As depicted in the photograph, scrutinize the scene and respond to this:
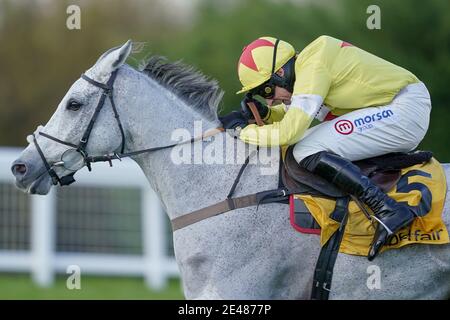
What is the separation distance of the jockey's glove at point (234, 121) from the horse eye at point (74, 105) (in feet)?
3.07

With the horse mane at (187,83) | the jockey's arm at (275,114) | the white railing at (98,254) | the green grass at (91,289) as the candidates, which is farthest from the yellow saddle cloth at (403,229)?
the white railing at (98,254)

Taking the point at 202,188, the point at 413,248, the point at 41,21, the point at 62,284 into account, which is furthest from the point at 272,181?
the point at 41,21

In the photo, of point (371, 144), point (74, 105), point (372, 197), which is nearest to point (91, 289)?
point (74, 105)

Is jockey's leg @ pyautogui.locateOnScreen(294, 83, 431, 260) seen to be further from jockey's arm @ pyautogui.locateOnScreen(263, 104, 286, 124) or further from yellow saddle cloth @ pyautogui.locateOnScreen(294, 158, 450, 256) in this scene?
jockey's arm @ pyautogui.locateOnScreen(263, 104, 286, 124)

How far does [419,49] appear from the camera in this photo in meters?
13.7

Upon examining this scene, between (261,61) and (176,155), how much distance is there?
81cm

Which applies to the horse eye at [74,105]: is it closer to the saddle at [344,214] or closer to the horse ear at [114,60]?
the horse ear at [114,60]

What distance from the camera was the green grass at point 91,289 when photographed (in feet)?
35.5

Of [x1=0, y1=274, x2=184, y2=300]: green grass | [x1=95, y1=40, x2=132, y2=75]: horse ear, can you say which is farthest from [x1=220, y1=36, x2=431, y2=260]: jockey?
[x1=0, y1=274, x2=184, y2=300]: green grass

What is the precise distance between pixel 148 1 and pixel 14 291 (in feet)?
61.9

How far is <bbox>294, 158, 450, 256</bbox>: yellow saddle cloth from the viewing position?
5.46 metres
